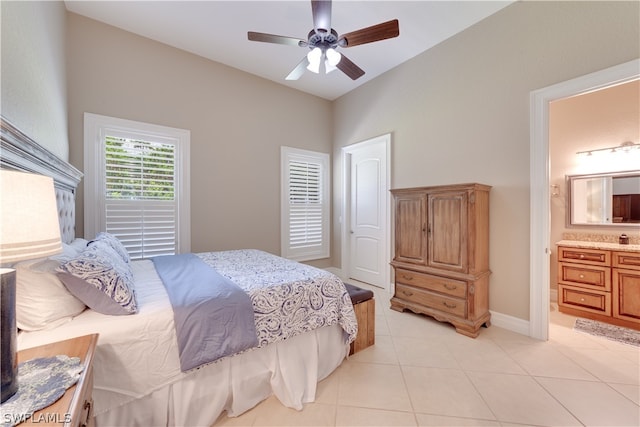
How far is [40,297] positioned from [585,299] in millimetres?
4489

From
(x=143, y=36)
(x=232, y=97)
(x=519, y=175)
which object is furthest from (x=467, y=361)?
(x=143, y=36)

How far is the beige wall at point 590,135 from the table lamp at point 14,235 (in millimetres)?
4322

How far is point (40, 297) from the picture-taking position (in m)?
1.15

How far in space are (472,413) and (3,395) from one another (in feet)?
6.83

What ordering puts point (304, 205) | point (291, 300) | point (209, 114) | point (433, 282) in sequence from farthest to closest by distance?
point (304, 205), point (209, 114), point (433, 282), point (291, 300)

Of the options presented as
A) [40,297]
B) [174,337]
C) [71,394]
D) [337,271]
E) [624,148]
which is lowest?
[337,271]

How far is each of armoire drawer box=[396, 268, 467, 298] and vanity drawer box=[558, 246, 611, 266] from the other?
147cm

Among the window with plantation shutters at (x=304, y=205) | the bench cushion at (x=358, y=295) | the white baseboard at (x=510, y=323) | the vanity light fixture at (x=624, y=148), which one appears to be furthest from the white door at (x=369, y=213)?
the vanity light fixture at (x=624, y=148)

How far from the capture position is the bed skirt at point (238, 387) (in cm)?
131

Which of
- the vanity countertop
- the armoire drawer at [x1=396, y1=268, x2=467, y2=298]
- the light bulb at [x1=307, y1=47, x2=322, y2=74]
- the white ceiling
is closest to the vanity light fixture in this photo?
the vanity countertop

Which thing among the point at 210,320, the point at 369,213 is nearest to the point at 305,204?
the point at 369,213

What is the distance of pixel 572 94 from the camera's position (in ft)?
7.14

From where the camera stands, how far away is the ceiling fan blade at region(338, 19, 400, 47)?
196cm

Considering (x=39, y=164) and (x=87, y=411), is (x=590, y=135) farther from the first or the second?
(x=39, y=164)
